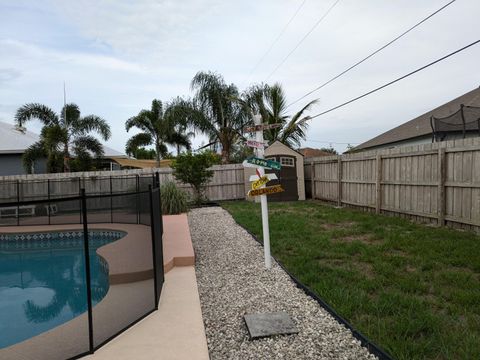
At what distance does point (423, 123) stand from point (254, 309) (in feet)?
54.6

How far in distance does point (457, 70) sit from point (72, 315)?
13656mm

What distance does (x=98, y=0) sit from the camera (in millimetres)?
10172

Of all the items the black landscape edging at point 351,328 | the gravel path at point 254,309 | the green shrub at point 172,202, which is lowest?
the gravel path at point 254,309

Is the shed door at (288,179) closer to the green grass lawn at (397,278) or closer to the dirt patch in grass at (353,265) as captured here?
the green grass lawn at (397,278)

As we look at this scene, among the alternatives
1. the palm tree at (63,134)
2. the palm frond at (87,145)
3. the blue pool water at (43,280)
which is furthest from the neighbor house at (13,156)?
the blue pool water at (43,280)

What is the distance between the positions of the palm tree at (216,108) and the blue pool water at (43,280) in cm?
1285

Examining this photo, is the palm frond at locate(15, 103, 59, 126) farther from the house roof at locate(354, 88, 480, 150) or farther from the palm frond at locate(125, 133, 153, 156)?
the house roof at locate(354, 88, 480, 150)

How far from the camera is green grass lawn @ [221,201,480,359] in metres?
3.18

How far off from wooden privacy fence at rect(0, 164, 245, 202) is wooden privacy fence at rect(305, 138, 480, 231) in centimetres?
615

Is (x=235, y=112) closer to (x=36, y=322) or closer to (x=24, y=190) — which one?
(x=24, y=190)

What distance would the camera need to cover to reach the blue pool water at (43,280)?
470 cm

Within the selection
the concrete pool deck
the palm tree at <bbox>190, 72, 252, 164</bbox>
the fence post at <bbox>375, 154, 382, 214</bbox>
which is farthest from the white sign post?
the palm tree at <bbox>190, 72, 252, 164</bbox>

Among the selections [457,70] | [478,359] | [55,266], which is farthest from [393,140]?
[478,359]

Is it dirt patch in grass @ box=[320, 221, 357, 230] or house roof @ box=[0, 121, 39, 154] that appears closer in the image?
dirt patch in grass @ box=[320, 221, 357, 230]
